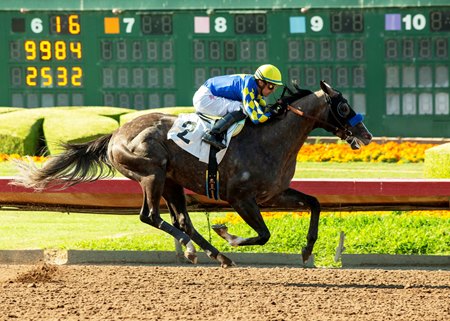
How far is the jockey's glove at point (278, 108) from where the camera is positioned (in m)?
9.36

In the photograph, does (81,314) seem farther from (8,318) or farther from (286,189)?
(286,189)

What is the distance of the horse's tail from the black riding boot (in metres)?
1.08

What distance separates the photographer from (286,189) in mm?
9367

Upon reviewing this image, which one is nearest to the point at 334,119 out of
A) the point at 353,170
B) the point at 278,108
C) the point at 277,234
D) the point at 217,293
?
the point at 278,108

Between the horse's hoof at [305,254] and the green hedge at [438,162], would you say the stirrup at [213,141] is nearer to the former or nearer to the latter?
the horse's hoof at [305,254]

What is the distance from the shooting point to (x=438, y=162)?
13461mm

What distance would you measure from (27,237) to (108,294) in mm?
3618

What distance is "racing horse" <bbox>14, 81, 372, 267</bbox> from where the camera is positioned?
9156 millimetres

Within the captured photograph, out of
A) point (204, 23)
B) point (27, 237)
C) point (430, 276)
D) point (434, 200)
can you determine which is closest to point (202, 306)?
point (430, 276)

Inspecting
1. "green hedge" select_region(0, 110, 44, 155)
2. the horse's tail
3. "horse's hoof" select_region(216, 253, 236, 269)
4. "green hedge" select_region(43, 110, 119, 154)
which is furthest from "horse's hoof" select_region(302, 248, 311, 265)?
"green hedge" select_region(0, 110, 44, 155)

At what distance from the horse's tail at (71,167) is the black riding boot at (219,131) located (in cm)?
108

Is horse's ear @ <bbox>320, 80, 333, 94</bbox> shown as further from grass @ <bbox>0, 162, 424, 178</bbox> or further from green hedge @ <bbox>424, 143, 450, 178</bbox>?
grass @ <bbox>0, 162, 424, 178</bbox>

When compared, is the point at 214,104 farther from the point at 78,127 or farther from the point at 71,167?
the point at 78,127

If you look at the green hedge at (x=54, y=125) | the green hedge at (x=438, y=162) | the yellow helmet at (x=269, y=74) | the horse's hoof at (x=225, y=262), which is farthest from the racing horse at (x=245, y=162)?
the green hedge at (x=54, y=125)
